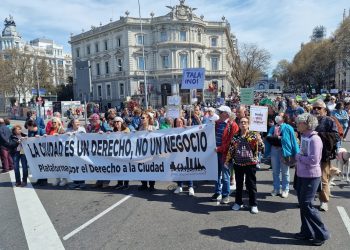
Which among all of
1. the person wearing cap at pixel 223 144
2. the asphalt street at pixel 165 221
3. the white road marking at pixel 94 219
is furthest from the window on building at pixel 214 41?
the white road marking at pixel 94 219

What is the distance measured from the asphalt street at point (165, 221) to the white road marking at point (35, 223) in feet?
0.23

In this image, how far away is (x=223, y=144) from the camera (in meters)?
5.89

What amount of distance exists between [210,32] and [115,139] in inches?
2419

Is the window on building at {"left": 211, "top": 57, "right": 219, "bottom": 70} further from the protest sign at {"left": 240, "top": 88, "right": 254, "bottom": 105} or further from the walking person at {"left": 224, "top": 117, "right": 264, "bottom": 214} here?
the walking person at {"left": 224, "top": 117, "right": 264, "bottom": 214}

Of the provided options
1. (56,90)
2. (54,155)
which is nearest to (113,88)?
(56,90)

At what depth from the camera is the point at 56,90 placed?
79.8 meters

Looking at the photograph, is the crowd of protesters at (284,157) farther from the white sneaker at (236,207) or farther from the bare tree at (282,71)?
the bare tree at (282,71)

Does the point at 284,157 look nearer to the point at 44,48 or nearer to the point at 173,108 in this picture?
the point at 173,108

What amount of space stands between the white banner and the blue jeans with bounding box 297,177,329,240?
7.37ft

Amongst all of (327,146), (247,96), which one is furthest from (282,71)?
(327,146)

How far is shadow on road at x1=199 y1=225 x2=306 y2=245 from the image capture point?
4422mm

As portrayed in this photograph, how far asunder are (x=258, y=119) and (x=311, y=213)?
3197 millimetres

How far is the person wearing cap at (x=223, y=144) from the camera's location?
582 centimetres

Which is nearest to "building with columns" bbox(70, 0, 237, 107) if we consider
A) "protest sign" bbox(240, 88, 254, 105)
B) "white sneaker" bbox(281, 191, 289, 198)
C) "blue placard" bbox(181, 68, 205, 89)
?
"protest sign" bbox(240, 88, 254, 105)
